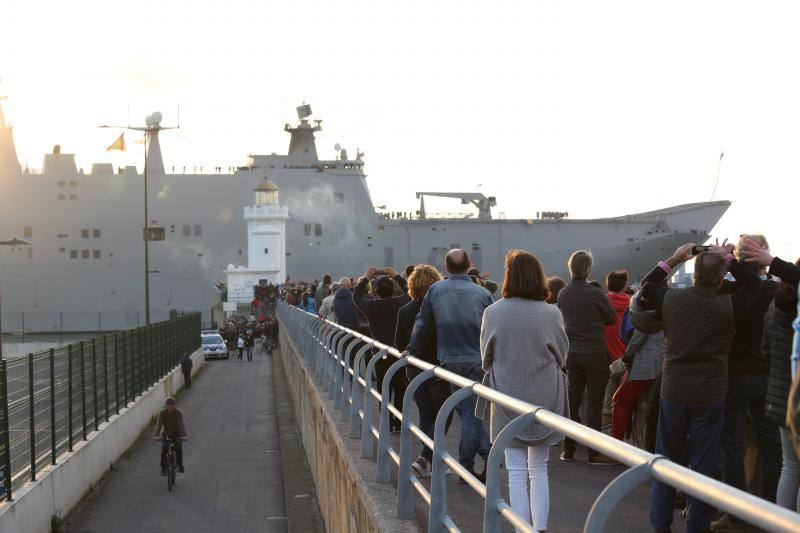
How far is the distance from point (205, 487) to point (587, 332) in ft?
31.5

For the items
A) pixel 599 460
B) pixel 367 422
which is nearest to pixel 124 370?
pixel 367 422

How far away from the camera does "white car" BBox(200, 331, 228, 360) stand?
Answer: 52.1 meters

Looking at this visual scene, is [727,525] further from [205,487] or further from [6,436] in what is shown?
[205,487]

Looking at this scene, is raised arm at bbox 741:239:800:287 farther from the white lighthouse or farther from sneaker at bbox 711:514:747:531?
the white lighthouse

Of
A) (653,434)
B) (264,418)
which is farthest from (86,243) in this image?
(653,434)

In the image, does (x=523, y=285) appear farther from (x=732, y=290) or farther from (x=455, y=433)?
(x=455, y=433)

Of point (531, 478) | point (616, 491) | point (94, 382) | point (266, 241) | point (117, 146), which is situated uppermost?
point (117, 146)

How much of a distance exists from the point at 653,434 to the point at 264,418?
18.9 meters

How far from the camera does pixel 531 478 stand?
5.61 m

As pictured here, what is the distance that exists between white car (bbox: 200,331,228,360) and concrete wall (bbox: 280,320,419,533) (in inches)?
1488

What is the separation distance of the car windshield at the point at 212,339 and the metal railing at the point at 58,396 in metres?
28.8

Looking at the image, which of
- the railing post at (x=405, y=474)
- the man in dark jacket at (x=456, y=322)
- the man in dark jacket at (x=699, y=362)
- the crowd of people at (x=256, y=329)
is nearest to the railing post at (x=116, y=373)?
the man in dark jacket at (x=456, y=322)

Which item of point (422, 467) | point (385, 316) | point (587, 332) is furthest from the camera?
point (385, 316)

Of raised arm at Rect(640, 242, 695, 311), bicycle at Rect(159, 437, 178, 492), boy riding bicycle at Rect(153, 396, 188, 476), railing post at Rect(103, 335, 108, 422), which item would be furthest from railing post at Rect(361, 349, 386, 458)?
railing post at Rect(103, 335, 108, 422)
